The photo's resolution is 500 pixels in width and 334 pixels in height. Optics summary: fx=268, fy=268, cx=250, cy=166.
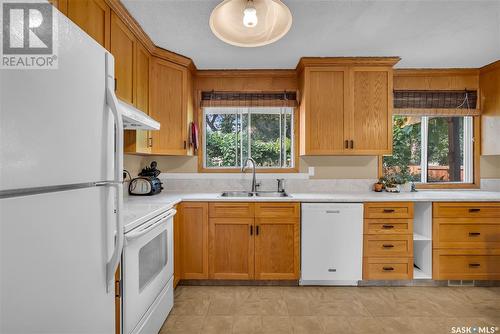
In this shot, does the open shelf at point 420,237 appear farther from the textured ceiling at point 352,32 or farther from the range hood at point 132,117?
the range hood at point 132,117

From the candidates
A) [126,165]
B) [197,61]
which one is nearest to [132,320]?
[126,165]

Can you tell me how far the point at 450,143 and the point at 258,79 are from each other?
8.45 feet

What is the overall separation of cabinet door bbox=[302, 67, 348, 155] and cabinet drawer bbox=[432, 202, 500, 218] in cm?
112

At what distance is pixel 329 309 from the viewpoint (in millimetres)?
2277

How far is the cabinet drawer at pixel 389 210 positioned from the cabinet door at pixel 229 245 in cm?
123

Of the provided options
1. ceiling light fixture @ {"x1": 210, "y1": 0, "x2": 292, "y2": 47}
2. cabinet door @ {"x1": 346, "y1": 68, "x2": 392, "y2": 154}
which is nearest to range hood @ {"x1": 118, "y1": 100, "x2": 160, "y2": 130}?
ceiling light fixture @ {"x1": 210, "y1": 0, "x2": 292, "y2": 47}

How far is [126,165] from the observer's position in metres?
2.76

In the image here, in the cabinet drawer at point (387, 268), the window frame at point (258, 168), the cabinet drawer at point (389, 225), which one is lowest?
the cabinet drawer at point (387, 268)

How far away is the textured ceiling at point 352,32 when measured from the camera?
1987 mm

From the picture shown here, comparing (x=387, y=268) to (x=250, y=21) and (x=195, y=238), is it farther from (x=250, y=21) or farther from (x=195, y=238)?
(x=250, y=21)

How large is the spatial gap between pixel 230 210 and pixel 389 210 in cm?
159

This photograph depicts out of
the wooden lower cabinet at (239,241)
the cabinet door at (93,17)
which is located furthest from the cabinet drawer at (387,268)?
the cabinet door at (93,17)

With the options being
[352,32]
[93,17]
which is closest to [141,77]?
[93,17]

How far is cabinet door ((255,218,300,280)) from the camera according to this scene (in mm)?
2678
